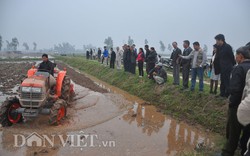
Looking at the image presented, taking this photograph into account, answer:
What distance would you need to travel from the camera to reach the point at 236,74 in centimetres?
459

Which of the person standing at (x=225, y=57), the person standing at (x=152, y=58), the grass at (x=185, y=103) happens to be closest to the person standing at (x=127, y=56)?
the grass at (x=185, y=103)

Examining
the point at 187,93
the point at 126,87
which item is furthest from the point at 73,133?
the point at 126,87

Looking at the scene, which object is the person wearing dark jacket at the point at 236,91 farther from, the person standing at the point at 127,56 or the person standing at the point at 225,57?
the person standing at the point at 127,56

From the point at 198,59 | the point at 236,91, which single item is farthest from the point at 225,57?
the point at 236,91

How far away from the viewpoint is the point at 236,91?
4523 millimetres

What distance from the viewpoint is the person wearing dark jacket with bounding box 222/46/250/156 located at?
454 centimetres

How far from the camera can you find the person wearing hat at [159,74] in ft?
38.4

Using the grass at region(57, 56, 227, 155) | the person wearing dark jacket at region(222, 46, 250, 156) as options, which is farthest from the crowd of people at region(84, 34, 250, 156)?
the grass at region(57, 56, 227, 155)

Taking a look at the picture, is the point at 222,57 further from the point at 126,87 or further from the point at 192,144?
the point at 126,87

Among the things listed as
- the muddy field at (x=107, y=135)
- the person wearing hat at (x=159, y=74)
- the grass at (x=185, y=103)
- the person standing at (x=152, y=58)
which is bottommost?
the muddy field at (x=107, y=135)

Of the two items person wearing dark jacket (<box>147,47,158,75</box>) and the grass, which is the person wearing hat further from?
person wearing dark jacket (<box>147,47,158,75</box>)

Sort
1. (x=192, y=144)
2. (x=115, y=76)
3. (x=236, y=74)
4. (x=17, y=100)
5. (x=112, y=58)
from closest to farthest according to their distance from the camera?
(x=236, y=74) → (x=192, y=144) → (x=17, y=100) → (x=115, y=76) → (x=112, y=58)

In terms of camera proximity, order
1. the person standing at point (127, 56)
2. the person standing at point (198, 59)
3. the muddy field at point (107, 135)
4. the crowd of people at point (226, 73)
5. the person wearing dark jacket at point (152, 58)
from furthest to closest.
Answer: the person standing at point (127, 56)
the person wearing dark jacket at point (152, 58)
the person standing at point (198, 59)
the muddy field at point (107, 135)
the crowd of people at point (226, 73)

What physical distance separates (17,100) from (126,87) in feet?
23.8
